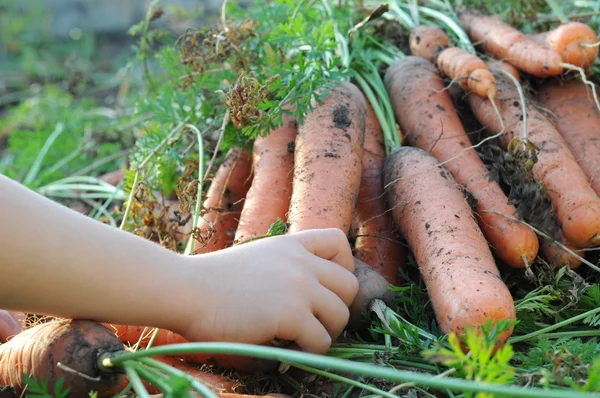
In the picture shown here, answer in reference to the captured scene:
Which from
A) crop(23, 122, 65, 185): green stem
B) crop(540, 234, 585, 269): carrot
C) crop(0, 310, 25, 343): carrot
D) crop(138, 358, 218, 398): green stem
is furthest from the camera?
crop(23, 122, 65, 185): green stem

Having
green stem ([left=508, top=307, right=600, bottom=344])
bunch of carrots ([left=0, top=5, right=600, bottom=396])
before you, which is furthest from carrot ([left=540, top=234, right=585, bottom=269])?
green stem ([left=508, top=307, right=600, bottom=344])

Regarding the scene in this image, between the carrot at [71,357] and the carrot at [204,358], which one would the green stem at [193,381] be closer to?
the carrot at [71,357]

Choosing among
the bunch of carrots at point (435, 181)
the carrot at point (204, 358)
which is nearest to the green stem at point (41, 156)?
the bunch of carrots at point (435, 181)

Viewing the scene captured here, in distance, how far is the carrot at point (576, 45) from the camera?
1790 millimetres

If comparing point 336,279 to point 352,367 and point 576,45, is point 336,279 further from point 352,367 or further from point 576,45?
point 576,45

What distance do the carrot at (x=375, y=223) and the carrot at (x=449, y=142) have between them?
0.12 meters

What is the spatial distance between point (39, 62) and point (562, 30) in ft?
12.1

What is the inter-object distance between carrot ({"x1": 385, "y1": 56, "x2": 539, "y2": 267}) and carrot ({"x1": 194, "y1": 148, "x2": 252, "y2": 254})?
1.52ft

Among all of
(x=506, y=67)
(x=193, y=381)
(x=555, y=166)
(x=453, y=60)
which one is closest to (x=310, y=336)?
(x=193, y=381)

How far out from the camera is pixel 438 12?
7.05 ft

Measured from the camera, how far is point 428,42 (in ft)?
6.45

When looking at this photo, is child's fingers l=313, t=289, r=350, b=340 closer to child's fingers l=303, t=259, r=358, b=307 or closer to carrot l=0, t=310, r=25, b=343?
child's fingers l=303, t=259, r=358, b=307

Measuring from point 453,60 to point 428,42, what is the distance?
0.19 m

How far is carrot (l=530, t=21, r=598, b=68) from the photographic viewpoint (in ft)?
5.87
